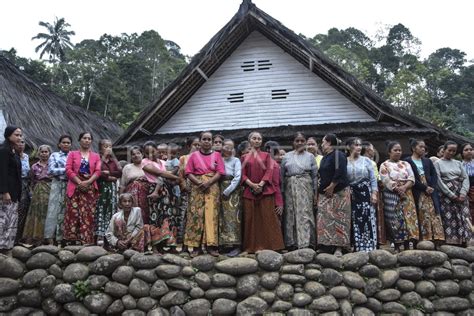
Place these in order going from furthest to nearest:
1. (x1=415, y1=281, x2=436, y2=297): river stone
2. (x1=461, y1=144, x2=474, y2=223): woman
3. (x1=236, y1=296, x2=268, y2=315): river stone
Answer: (x1=461, y1=144, x2=474, y2=223): woman < (x1=415, y1=281, x2=436, y2=297): river stone < (x1=236, y1=296, x2=268, y2=315): river stone

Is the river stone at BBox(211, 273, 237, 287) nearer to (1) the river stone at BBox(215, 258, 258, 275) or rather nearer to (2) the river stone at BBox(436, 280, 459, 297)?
(1) the river stone at BBox(215, 258, 258, 275)

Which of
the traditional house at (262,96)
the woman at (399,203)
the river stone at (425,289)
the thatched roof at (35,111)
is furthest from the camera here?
the thatched roof at (35,111)

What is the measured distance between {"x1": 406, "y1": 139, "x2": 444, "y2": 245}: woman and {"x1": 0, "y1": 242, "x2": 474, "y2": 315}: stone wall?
0.38 meters

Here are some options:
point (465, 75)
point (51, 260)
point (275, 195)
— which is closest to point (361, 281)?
point (275, 195)

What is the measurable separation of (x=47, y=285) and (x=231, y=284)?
2.25 meters

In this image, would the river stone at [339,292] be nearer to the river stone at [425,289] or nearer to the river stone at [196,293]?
the river stone at [425,289]

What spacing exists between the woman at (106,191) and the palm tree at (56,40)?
45.4 metres

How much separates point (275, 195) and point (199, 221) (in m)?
1.04

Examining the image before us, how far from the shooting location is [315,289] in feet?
16.6

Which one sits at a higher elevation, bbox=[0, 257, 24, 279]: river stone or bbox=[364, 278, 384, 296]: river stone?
A: bbox=[0, 257, 24, 279]: river stone

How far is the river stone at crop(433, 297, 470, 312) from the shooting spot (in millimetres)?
5277

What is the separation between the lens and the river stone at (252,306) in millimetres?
4867

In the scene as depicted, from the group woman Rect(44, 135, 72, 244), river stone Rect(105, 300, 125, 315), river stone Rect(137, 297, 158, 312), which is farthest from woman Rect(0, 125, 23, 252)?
river stone Rect(137, 297, 158, 312)

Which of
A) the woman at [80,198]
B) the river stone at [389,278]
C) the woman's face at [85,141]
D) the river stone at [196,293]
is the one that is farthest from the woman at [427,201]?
the woman's face at [85,141]
